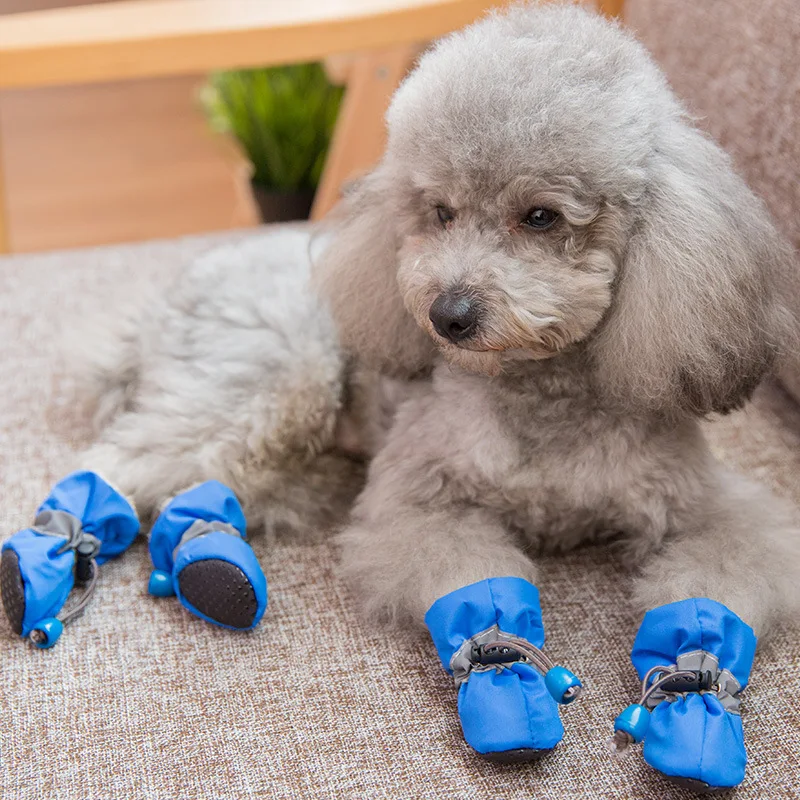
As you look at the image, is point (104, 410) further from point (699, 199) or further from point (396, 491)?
point (699, 199)

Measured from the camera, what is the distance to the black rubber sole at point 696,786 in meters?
0.87

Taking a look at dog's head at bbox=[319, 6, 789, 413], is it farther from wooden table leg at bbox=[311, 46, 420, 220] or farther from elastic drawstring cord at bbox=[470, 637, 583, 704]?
wooden table leg at bbox=[311, 46, 420, 220]

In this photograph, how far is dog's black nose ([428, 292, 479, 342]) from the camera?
3.19ft

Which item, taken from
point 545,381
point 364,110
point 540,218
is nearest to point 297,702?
point 545,381

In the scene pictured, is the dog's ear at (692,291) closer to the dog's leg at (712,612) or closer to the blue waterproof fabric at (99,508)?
the dog's leg at (712,612)

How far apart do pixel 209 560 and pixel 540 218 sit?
0.46m

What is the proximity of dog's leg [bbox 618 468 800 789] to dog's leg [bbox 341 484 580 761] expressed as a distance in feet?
0.27

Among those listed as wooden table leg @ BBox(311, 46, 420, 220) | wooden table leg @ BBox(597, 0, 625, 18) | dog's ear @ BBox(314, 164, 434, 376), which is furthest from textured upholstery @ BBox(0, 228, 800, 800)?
wooden table leg @ BBox(311, 46, 420, 220)

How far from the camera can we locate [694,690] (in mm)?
933

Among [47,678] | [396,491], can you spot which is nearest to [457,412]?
[396,491]

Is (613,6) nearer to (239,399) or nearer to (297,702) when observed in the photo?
(239,399)

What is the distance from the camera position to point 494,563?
1058 millimetres

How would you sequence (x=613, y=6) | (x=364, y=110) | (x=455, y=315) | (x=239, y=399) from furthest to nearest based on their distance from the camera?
1. (x=364, y=110)
2. (x=613, y=6)
3. (x=239, y=399)
4. (x=455, y=315)

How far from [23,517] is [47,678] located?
0.83 feet
